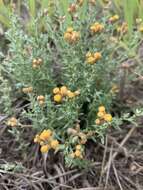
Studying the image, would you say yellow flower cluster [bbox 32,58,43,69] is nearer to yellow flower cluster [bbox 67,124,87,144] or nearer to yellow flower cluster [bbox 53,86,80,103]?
yellow flower cluster [bbox 53,86,80,103]

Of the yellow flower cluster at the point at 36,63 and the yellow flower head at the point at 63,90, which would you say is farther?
the yellow flower cluster at the point at 36,63

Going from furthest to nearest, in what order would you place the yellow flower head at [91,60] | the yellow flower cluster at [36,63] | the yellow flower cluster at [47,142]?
the yellow flower cluster at [36,63] → the yellow flower head at [91,60] → the yellow flower cluster at [47,142]

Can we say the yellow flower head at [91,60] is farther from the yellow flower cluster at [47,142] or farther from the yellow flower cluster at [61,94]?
the yellow flower cluster at [47,142]

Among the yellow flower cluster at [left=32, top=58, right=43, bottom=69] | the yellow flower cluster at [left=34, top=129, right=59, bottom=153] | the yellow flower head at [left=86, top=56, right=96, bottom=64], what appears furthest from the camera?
the yellow flower cluster at [left=32, top=58, right=43, bottom=69]

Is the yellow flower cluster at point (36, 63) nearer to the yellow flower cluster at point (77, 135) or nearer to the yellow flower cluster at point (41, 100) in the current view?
the yellow flower cluster at point (41, 100)

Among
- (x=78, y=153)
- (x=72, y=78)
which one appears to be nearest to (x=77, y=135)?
(x=78, y=153)

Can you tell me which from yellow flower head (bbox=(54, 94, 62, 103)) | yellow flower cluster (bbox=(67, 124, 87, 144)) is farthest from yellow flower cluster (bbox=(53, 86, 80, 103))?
yellow flower cluster (bbox=(67, 124, 87, 144))

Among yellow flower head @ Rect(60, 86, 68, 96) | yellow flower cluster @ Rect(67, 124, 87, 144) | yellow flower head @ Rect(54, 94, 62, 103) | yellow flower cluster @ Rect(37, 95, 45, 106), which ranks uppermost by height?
yellow flower head @ Rect(60, 86, 68, 96)

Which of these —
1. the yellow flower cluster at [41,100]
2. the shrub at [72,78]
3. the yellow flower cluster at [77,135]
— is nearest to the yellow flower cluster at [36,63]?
the shrub at [72,78]

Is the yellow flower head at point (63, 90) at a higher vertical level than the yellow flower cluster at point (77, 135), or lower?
higher

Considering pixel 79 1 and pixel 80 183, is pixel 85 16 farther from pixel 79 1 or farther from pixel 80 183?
pixel 80 183

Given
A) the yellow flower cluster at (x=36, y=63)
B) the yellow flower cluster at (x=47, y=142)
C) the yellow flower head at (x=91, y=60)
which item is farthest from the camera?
the yellow flower cluster at (x=36, y=63)

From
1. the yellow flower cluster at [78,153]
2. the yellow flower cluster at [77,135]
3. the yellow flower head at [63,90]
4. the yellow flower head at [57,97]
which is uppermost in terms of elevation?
the yellow flower head at [63,90]
